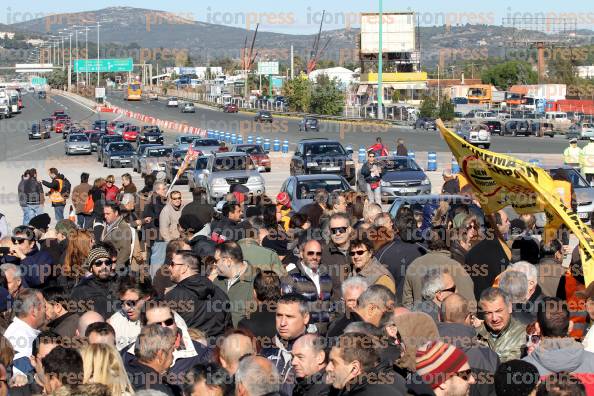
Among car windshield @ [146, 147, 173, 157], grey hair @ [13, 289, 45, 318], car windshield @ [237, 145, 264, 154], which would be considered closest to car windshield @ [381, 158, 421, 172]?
car windshield @ [237, 145, 264, 154]

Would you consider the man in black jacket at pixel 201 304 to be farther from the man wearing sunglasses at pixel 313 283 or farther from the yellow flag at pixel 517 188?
the yellow flag at pixel 517 188

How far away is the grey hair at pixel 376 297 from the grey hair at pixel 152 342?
1.74m

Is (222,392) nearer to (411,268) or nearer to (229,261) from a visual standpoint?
(229,261)

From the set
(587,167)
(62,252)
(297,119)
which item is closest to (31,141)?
(297,119)

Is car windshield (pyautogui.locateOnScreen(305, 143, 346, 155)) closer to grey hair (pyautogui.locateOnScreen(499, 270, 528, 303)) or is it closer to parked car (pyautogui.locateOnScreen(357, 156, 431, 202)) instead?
parked car (pyautogui.locateOnScreen(357, 156, 431, 202))

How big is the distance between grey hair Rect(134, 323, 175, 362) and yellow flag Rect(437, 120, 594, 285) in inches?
165

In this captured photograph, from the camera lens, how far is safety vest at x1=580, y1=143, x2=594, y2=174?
27656 mm

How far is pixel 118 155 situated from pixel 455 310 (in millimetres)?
42130

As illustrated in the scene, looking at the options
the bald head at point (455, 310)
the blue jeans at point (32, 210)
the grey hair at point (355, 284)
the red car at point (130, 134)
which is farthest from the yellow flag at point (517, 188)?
the red car at point (130, 134)

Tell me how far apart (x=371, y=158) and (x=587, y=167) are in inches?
207

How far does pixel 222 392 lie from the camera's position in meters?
6.60

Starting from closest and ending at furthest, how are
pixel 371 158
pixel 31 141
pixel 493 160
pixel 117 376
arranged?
1. pixel 117 376
2. pixel 493 160
3. pixel 371 158
4. pixel 31 141

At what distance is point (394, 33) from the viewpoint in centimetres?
13800

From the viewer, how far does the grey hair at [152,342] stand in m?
7.41
